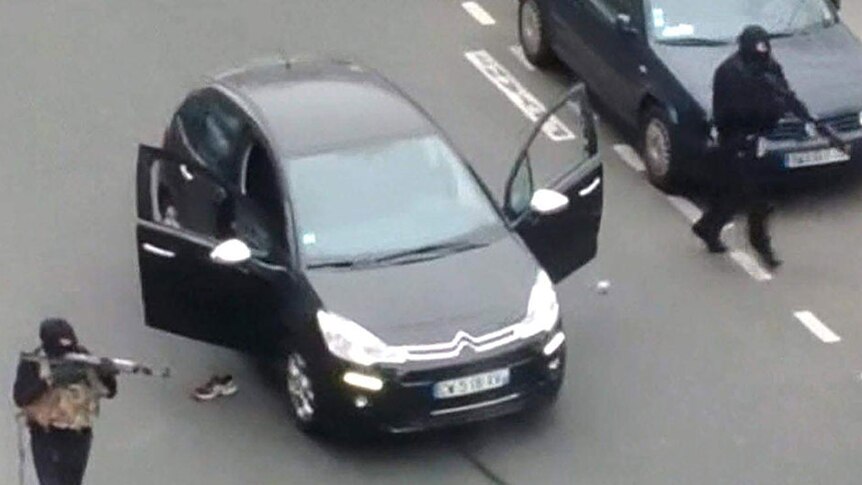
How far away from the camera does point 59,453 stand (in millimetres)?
12500

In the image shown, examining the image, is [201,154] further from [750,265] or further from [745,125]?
[750,265]

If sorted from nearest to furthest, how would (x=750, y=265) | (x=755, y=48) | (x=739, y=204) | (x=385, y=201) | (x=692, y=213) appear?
(x=385, y=201)
(x=755, y=48)
(x=739, y=204)
(x=750, y=265)
(x=692, y=213)

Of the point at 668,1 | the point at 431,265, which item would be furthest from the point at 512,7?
the point at 431,265

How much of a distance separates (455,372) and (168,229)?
81.8 inches

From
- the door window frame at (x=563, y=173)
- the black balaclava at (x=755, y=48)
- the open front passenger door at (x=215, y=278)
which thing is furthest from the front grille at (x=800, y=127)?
the open front passenger door at (x=215, y=278)

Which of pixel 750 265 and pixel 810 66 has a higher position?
pixel 810 66

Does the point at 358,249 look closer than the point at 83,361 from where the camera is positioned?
No

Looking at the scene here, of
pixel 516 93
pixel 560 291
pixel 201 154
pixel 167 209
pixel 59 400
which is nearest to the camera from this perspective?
pixel 59 400

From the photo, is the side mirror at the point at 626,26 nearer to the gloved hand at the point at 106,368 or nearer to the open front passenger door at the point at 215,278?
the open front passenger door at the point at 215,278

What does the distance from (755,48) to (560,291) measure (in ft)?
7.14

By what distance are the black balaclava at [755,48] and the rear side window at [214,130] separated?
3.62 metres

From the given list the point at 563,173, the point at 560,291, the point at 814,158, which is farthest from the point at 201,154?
the point at 814,158

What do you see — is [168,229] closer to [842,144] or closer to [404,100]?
[404,100]

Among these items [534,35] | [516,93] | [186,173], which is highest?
[186,173]
